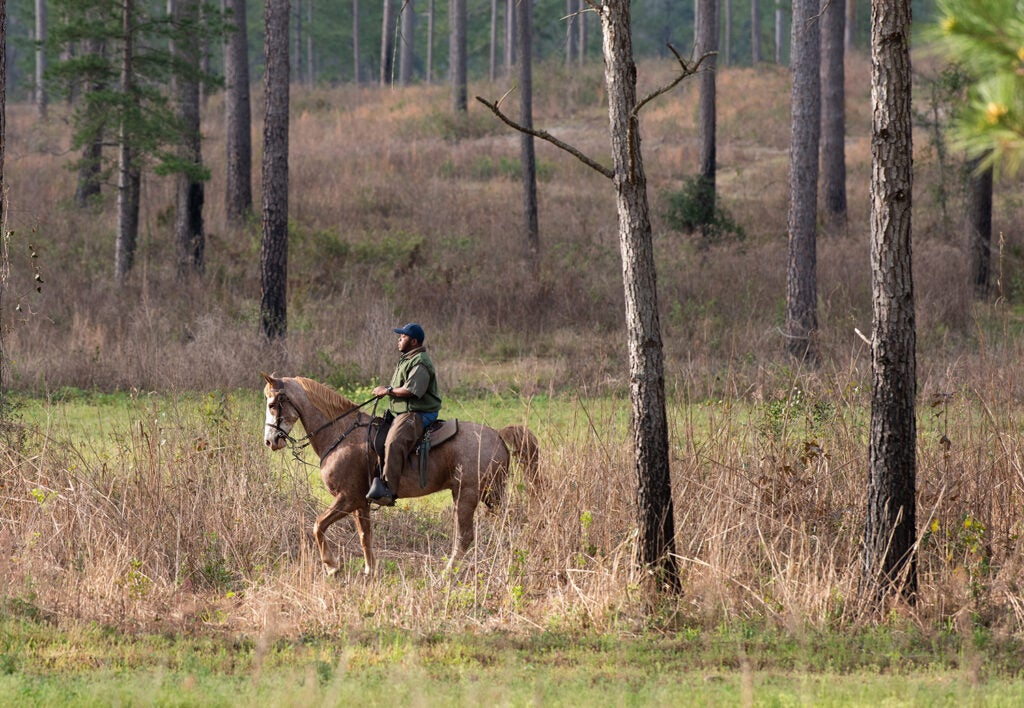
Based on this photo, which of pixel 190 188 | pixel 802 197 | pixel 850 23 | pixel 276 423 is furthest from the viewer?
pixel 850 23

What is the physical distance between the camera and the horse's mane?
10.4 m

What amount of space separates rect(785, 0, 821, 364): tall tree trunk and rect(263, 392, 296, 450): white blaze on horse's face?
1083 centimetres

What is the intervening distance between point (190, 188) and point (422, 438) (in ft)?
59.9

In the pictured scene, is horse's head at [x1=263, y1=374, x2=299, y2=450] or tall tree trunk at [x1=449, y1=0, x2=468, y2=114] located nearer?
horse's head at [x1=263, y1=374, x2=299, y2=450]

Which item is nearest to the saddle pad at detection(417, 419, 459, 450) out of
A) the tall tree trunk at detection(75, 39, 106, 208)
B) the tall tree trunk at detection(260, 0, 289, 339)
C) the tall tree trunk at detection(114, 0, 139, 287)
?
the tall tree trunk at detection(260, 0, 289, 339)

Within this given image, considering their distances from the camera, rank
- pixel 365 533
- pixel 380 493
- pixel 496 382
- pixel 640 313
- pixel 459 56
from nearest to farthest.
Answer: pixel 640 313 → pixel 380 493 → pixel 365 533 → pixel 496 382 → pixel 459 56

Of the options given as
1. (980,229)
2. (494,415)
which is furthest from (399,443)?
(980,229)

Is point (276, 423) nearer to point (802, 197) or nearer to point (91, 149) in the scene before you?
point (802, 197)

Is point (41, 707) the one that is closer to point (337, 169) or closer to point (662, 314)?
point (662, 314)

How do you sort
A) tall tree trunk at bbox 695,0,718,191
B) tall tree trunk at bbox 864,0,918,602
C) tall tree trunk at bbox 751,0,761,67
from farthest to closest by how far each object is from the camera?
tall tree trunk at bbox 751,0,761,67
tall tree trunk at bbox 695,0,718,191
tall tree trunk at bbox 864,0,918,602

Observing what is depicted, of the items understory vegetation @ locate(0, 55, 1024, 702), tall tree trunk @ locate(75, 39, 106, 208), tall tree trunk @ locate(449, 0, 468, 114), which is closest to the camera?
understory vegetation @ locate(0, 55, 1024, 702)

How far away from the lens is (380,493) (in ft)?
33.4

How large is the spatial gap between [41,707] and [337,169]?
99.6ft

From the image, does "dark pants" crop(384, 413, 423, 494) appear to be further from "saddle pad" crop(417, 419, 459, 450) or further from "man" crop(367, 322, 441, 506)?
"saddle pad" crop(417, 419, 459, 450)
